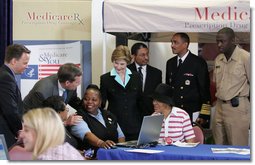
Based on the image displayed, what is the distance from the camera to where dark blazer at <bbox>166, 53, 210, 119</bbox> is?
4.28 metres

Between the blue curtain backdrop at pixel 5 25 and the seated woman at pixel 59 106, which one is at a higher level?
the blue curtain backdrop at pixel 5 25

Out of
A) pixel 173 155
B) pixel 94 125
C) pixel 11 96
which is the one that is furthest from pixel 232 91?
pixel 11 96

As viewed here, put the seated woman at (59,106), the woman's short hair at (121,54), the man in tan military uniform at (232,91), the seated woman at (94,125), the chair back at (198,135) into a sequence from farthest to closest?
the man in tan military uniform at (232,91) < the woman's short hair at (121,54) < the chair back at (198,135) < the seated woman at (94,125) < the seated woman at (59,106)

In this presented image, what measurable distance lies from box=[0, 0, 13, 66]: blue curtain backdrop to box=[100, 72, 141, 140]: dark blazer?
101 cm

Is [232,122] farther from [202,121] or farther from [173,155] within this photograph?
[173,155]

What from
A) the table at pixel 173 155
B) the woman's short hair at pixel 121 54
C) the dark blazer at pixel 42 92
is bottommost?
the table at pixel 173 155

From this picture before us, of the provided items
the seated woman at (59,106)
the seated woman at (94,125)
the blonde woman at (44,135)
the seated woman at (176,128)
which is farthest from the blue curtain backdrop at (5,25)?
the blonde woman at (44,135)

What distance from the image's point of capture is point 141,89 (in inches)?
164

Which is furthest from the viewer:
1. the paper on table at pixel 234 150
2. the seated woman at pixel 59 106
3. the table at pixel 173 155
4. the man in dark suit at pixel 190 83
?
the man in dark suit at pixel 190 83

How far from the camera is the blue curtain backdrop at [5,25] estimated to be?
4.41 metres

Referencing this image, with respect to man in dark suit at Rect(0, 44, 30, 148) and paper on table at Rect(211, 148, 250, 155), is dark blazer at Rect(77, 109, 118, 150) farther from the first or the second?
paper on table at Rect(211, 148, 250, 155)

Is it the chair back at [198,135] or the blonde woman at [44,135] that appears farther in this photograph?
the chair back at [198,135]

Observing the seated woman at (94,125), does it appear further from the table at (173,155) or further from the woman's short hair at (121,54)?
the woman's short hair at (121,54)

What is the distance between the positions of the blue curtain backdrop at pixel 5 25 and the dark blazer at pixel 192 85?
5.04 ft
